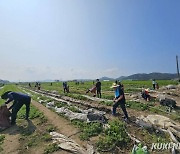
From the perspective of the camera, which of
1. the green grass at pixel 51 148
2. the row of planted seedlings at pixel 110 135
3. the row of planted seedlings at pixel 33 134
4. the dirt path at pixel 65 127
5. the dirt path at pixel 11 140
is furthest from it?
the dirt path at pixel 65 127

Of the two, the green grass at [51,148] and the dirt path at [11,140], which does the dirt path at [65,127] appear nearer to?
the green grass at [51,148]

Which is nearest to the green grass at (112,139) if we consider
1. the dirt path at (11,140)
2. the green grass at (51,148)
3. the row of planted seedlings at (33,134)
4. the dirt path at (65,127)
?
the dirt path at (65,127)

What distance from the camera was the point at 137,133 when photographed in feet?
30.1

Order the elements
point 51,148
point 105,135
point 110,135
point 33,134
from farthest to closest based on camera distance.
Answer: point 33,134
point 105,135
point 110,135
point 51,148

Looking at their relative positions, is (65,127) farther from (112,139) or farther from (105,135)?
(112,139)

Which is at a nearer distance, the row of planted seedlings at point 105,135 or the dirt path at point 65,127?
the row of planted seedlings at point 105,135

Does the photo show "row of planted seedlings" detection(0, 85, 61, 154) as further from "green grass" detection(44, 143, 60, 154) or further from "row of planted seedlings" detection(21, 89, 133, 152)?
"row of planted seedlings" detection(21, 89, 133, 152)

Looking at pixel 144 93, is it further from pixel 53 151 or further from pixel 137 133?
pixel 53 151

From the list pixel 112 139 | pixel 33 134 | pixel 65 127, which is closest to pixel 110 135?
pixel 112 139

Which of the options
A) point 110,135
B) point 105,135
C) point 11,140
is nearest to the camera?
point 110,135

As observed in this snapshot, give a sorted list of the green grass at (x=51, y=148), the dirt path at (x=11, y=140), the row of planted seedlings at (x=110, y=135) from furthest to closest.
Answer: the dirt path at (x=11, y=140) < the row of planted seedlings at (x=110, y=135) < the green grass at (x=51, y=148)

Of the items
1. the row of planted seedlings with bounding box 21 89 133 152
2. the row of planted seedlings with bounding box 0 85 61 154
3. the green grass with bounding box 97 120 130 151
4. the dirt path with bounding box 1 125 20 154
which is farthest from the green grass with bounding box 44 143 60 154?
the green grass with bounding box 97 120 130 151

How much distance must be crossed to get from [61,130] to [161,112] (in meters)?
7.05

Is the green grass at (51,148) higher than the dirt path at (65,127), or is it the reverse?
the dirt path at (65,127)
